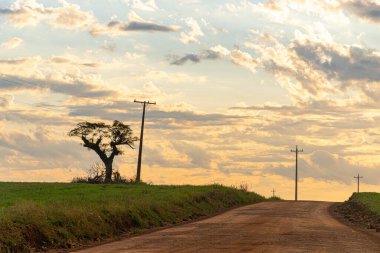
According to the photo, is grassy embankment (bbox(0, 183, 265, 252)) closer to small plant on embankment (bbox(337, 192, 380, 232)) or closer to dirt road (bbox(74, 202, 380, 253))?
dirt road (bbox(74, 202, 380, 253))

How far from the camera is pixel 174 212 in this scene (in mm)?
36750

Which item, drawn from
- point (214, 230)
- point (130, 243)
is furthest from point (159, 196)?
point (130, 243)

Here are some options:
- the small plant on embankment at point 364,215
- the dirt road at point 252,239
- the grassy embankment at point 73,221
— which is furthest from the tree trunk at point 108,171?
the dirt road at point 252,239

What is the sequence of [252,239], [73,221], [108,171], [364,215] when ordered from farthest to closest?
[108,171]
[364,215]
[73,221]
[252,239]

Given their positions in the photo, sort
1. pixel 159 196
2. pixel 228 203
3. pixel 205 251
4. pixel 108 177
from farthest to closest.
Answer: pixel 108 177
pixel 228 203
pixel 159 196
pixel 205 251

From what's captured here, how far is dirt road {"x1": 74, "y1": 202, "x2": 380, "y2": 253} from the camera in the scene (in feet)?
69.1

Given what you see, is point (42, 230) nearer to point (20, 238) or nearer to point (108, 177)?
point (20, 238)

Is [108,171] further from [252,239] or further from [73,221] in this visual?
[252,239]

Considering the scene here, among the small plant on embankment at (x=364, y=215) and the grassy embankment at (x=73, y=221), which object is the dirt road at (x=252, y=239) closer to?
the grassy embankment at (x=73, y=221)

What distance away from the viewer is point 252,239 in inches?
937

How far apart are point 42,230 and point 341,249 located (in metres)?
10.5

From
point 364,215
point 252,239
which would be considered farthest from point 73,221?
point 364,215

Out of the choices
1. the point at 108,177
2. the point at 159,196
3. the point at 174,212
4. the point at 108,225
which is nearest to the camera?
the point at 108,225

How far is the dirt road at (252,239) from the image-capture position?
21062mm
